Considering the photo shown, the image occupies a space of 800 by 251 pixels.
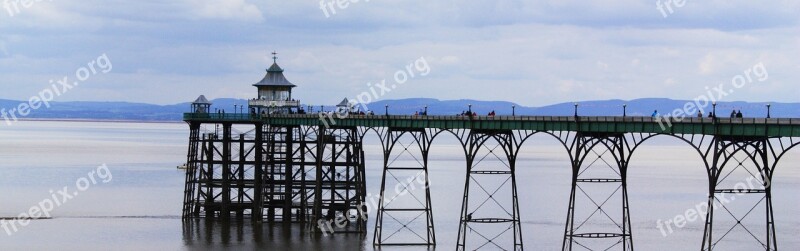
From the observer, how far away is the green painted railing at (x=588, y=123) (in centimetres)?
4506

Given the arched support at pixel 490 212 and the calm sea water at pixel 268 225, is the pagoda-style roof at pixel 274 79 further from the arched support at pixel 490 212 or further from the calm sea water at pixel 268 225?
the arched support at pixel 490 212

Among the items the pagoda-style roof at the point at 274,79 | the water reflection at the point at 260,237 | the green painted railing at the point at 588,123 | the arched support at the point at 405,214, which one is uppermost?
the pagoda-style roof at the point at 274,79

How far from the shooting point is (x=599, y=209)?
3155 inches

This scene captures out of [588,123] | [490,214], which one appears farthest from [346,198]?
[588,123]

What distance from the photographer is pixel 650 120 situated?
5081cm

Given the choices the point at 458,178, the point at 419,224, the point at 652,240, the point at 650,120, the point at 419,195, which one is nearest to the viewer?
the point at 650,120

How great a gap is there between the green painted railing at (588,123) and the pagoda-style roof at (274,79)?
34.1ft

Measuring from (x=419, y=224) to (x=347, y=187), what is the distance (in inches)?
193

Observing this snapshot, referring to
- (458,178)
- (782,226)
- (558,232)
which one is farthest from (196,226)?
(458,178)

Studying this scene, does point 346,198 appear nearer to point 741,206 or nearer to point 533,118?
point 533,118

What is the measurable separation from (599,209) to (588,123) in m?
27.5

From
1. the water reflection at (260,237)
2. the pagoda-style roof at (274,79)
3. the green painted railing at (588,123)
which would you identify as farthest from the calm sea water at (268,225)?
the pagoda-style roof at (274,79)

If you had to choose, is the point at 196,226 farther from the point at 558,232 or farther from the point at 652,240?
the point at 652,240

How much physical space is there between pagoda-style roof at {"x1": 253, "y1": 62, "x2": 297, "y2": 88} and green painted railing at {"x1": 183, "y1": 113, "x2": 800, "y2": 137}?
34.1ft
